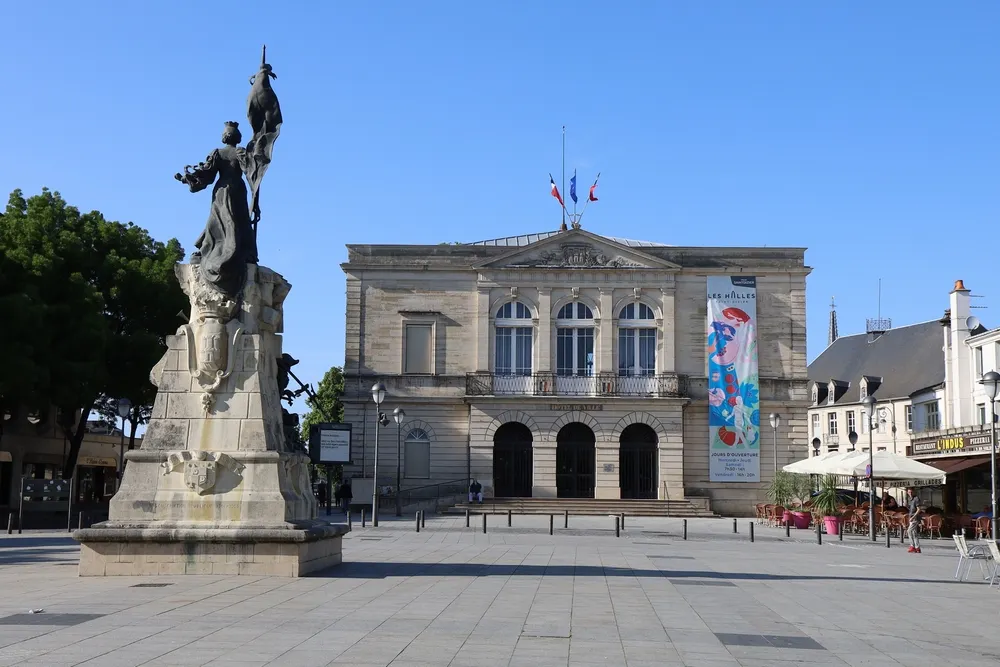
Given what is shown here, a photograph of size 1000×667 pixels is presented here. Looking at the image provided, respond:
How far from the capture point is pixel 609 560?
2041 centimetres

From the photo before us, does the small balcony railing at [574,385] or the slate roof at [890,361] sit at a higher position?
the slate roof at [890,361]

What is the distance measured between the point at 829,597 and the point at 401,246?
37.9 m

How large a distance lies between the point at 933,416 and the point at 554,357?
20757 mm

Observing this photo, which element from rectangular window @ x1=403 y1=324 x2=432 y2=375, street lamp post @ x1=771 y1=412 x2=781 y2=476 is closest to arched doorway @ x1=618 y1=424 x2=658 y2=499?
street lamp post @ x1=771 y1=412 x2=781 y2=476

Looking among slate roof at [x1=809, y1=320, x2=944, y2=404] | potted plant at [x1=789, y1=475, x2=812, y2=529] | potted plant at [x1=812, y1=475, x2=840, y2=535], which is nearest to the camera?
potted plant at [x1=812, y1=475, x2=840, y2=535]

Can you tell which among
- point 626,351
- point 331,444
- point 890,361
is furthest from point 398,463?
point 890,361

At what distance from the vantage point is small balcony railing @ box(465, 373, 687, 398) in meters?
49.7

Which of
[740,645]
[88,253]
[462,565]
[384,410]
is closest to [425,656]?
[740,645]

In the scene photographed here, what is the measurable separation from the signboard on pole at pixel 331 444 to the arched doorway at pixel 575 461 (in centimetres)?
1264

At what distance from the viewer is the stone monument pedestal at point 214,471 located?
14.4 meters

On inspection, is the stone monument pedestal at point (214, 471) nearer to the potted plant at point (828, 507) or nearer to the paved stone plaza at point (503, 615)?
the paved stone plaza at point (503, 615)

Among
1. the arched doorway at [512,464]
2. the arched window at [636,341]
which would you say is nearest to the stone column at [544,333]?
the arched doorway at [512,464]

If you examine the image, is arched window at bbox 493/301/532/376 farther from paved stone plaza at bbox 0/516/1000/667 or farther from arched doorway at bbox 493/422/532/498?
paved stone plaza at bbox 0/516/1000/667

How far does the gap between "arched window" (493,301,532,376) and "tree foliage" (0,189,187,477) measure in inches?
588
